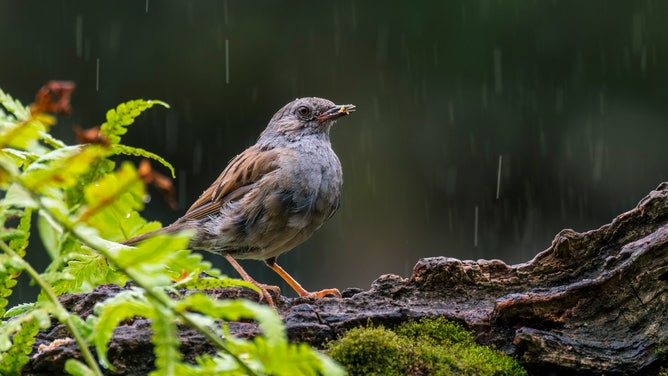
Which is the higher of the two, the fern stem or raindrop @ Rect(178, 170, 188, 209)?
the fern stem

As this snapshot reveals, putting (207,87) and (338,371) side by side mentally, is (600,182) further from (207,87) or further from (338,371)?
(338,371)

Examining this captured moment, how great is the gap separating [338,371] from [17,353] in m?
0.98

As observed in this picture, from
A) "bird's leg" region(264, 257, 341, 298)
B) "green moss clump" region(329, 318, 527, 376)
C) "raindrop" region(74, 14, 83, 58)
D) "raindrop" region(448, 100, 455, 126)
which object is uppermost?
"raindrop" region(74, 14, 83, 58)

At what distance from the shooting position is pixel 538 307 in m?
2.84

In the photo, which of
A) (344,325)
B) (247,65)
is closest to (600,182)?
(247,65)

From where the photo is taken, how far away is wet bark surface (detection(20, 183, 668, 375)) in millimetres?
2568

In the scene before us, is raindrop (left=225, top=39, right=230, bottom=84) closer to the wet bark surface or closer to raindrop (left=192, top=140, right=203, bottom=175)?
raindrop (left=192, top=140, right=203, bottom=175)

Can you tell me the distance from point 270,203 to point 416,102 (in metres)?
4.81

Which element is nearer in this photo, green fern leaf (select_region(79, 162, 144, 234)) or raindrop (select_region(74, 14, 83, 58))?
green fern leaf (select_region(79, 162, 144, 234))

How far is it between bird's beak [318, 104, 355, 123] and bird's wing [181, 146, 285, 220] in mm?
455

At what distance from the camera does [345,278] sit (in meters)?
9.26

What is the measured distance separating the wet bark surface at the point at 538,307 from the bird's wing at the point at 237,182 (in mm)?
2045

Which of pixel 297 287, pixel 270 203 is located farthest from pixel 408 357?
pixel 270 203

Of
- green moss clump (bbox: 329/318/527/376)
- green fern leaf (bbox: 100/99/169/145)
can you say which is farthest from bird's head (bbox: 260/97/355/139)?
green fern leaf (bbox: 100/99/169/145)
